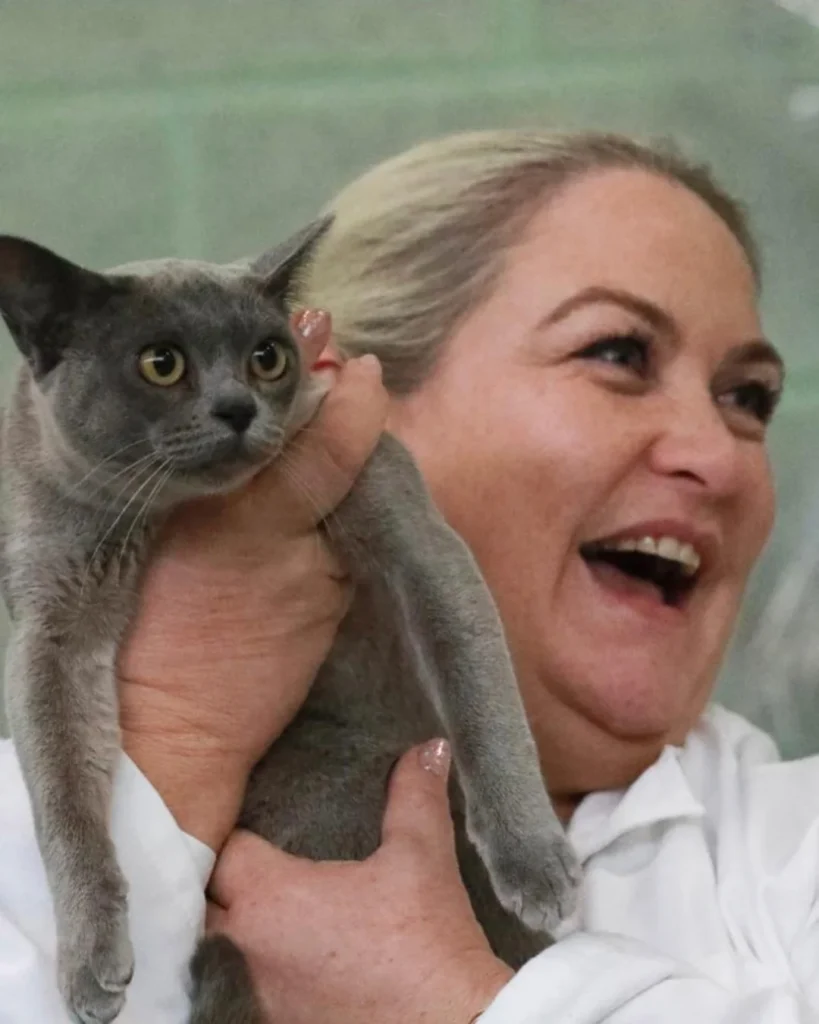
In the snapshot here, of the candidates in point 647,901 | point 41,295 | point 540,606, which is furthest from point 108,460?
point 647,901

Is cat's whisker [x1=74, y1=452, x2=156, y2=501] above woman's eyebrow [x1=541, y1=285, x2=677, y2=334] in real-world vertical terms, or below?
below

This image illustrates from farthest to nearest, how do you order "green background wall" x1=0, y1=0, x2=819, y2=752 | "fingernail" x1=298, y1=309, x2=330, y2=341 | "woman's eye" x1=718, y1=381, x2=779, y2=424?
"green background wall" x1=0, y1=0, x2=819, y2=752 < "woman's eye" x1=718, y1=381, x2=779, y2=424 < "fingernail" x1=298, y1=309, x2=330, y2=341

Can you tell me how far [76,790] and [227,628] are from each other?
0.61 ft

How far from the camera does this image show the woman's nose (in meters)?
1.13

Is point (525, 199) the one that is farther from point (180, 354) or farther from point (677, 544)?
point (180, 354)

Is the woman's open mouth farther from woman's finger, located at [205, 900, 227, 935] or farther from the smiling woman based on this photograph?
woman's finger, located at [205, 900, 227, 935]

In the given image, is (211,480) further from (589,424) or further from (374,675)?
(589,424)

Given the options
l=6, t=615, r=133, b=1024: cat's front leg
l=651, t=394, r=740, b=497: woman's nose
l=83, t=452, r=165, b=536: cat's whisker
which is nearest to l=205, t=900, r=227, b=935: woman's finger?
l=6, t=615, r=133, b=1024: cat's front leg

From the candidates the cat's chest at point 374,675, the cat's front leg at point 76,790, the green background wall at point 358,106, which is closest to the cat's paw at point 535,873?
the cat's chest at point 374,675

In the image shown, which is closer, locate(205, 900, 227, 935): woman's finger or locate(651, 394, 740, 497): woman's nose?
locate(205, 900, 227, 935): woman's finger

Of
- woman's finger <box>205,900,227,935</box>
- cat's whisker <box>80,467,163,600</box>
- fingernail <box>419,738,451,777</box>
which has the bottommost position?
woman's finger <box>205,900,227,935</box>

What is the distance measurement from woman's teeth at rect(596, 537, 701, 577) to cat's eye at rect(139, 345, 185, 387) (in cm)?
51

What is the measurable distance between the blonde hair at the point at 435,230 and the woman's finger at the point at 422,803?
41 centimetres

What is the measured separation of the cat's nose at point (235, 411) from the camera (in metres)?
0.82
